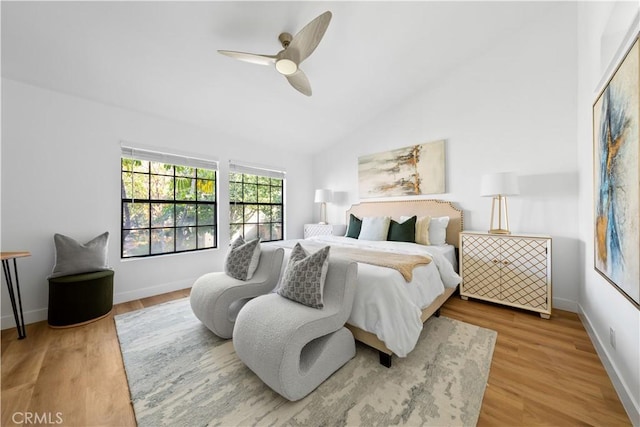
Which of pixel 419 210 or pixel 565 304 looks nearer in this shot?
pixel 565 304

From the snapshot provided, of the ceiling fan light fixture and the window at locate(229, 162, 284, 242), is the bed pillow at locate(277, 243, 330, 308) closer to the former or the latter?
the ceiling fan light fixture

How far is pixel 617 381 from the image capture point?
1.46 meters

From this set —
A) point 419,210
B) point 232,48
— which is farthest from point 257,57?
point 419,210

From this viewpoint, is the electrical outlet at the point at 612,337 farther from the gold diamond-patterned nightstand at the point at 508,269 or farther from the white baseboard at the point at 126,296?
the white baseboard at the point at 126,296

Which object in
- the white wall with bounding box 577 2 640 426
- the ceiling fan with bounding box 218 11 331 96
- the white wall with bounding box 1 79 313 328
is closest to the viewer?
the white wall with bounding box 577 2 640 426

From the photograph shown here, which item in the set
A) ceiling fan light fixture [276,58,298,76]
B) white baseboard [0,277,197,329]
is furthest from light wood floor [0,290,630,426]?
ceiling fan light fixture [276,58,298,76]

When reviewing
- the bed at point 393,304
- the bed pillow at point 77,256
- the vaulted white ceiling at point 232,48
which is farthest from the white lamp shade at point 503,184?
the bed pillow at point 77,256

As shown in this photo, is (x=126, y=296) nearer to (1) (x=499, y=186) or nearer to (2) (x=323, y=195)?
(2) (x=323, y=195)

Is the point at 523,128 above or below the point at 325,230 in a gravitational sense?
above

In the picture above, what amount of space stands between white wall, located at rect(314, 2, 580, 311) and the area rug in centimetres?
165

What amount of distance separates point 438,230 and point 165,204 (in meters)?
3.81

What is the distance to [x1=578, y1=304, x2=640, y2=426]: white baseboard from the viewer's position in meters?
1.24

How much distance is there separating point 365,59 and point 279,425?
3.54 meters

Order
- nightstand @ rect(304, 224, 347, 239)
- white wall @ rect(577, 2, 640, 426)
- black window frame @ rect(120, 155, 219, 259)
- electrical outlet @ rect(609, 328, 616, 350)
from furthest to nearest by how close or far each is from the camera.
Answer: nightstand @ rect(304, 224, 347, 239) < black window frame @ rect(120, 155, 219, 259) < electrical outlet @ rect(609, 328, 616, 350) < white wall @ rect(577, 2, 640, 426)
